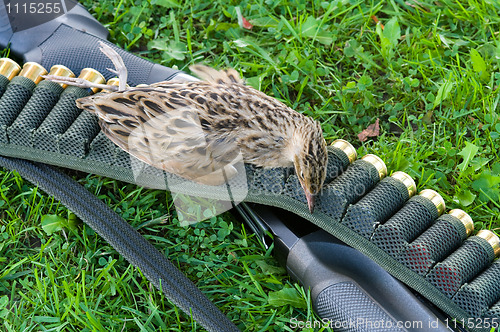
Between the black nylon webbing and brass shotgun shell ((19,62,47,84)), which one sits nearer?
the black nylon webbing

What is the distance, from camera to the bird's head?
3.42 meters

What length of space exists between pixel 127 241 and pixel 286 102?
1715 millimetres

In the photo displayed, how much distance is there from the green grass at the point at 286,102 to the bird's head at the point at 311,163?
540mm

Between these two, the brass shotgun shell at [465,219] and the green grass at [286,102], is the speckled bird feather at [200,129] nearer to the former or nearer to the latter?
the green grass at [286,102]

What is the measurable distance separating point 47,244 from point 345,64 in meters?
2.70

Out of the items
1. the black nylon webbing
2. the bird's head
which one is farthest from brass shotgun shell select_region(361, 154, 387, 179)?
the black nylon webbing

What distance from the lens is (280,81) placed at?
15.2 feet

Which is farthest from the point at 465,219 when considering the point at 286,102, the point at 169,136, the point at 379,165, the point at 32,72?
the point at 32,72

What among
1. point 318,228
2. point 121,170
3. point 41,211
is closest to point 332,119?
point 318,228

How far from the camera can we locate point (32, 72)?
4055mm

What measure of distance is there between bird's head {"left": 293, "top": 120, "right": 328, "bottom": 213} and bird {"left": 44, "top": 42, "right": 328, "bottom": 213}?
1 centimetres

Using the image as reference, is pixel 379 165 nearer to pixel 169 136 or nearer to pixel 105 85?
pixel 169 136

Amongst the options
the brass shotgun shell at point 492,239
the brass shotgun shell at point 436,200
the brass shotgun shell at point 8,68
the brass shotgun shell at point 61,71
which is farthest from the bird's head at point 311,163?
the brass shotgun shell at point 8,68

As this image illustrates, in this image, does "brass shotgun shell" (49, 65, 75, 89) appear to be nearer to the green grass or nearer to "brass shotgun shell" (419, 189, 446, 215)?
the green grass
